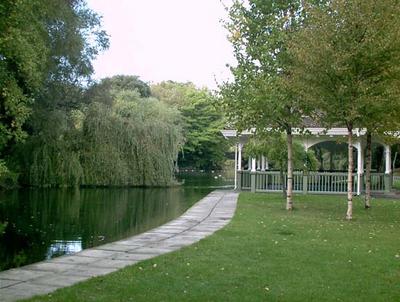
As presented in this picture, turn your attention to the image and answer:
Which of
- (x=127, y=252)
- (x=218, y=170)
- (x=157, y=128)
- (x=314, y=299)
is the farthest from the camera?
(x=218, y=170)

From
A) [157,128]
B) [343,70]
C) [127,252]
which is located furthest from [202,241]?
[157,128]

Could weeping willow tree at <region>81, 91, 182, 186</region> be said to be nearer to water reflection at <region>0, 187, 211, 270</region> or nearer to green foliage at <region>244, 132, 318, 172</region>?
water reflection at <region>0, 187, 211, 270</region>

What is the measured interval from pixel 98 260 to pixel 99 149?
22.6 metres

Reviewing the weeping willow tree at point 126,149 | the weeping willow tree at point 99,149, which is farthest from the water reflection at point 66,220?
the weeping willow tree at point 126,149

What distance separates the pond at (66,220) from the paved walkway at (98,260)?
3.10 feet

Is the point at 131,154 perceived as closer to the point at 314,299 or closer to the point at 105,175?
the point at 105,175

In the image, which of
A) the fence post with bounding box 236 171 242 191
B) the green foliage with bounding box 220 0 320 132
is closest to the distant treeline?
the fence post with bounding box 236 171 242 191

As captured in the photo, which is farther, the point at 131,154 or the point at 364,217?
the point at 131,154

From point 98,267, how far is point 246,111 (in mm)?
10086

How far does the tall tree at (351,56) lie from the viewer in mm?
13188

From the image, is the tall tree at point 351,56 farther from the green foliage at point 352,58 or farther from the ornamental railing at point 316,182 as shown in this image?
the ornamental railing at point 316,182

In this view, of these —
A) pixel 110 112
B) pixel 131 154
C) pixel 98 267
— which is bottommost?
pixel 98 267

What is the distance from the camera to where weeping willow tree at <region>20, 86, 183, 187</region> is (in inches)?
1142

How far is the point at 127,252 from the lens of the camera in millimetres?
9203
